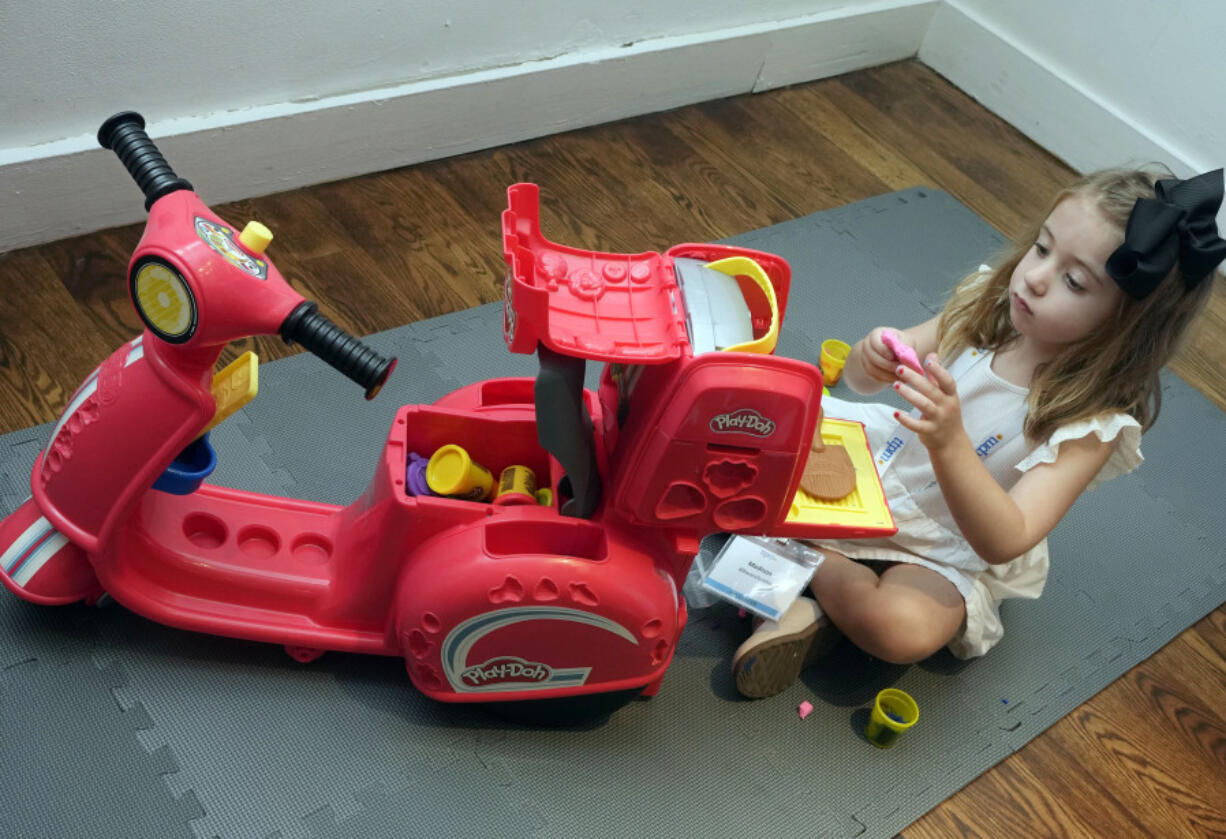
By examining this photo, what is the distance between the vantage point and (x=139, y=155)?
3.12 feet

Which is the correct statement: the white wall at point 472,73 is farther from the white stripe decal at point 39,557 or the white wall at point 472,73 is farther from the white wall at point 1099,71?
the white stripe decal at point 39,557

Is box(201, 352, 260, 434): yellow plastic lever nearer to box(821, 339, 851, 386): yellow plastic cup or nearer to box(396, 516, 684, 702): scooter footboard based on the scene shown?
box(396, 516, 684, 702): scooter footboard

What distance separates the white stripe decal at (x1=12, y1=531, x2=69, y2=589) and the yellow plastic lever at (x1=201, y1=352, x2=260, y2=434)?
0.19 metres

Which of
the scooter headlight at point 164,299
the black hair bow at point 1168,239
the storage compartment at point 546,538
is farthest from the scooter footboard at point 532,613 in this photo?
the black hair bow at point 1168,239

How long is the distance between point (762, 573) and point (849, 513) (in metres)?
0.20

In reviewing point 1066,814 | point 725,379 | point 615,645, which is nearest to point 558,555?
point 615,645

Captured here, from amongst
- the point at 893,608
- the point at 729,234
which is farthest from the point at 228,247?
the point at 729,234

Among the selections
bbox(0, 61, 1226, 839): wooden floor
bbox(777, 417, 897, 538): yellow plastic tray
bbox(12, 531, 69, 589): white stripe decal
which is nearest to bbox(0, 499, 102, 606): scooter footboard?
bbox(12, 531, 69, 589): white stripe decal

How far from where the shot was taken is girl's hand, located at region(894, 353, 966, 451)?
1060 mm

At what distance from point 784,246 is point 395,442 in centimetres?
108

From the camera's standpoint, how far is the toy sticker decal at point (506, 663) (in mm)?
1061

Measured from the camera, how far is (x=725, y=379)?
0.96m

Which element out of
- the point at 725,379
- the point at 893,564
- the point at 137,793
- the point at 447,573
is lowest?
the point at 137,793

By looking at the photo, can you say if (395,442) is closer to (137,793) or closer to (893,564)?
(137,793)
